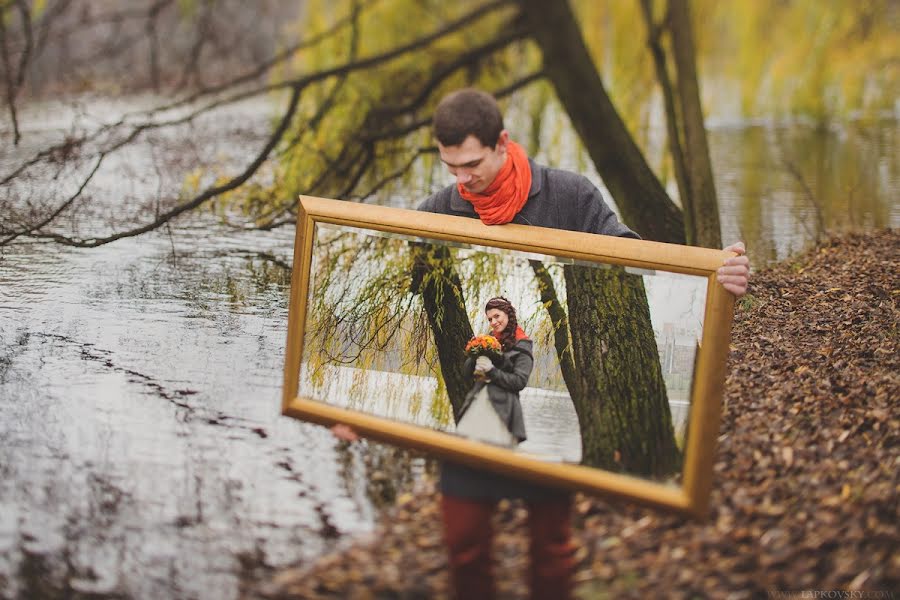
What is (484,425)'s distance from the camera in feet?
9.39

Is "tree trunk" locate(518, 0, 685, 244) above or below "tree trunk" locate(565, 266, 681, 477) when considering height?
above

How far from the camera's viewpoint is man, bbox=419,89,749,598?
2.59 metres

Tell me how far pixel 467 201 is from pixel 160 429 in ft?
5.21

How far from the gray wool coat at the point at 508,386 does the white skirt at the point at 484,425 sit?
0.04ft

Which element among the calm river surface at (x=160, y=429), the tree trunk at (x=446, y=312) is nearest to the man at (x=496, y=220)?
the tree trunk at (x=446, y=312)

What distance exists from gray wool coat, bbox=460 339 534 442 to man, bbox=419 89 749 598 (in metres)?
0.21

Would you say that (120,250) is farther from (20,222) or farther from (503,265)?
(503,265)

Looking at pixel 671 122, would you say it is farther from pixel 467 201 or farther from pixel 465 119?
pixel 465 119

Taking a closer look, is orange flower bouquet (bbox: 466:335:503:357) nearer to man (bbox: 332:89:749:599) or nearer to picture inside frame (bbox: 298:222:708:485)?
picture inside frame (bbox: 298:222:708:485)

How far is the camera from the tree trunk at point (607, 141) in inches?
215

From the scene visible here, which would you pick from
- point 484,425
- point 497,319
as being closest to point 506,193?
point 497,319

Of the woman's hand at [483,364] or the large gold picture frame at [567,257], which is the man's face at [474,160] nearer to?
the large gold picture frame at [567,257]

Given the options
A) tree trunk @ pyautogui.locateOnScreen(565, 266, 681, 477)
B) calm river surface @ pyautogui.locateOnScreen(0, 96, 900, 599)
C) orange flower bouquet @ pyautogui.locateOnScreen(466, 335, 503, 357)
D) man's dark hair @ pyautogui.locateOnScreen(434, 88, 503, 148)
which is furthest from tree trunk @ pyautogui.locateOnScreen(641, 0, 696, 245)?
man's dark hair @ pyautogui.locateOnScreen(434, 88, 503, 148)

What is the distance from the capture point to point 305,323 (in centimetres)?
316
